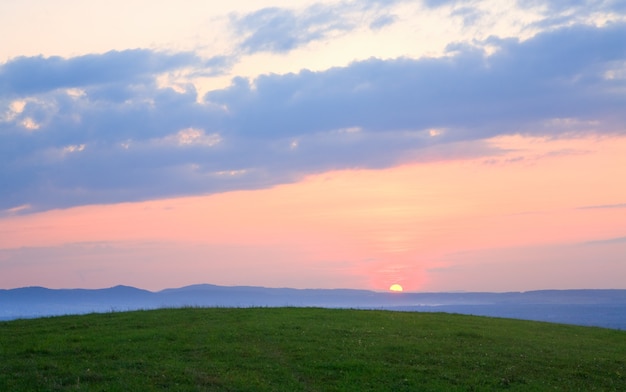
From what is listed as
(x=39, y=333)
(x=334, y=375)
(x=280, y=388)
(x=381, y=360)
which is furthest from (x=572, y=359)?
(x=39, y=333)

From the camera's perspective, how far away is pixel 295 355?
Answer: 2853 cm

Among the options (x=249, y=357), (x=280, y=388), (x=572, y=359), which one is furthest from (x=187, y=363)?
(x=572, y=359)

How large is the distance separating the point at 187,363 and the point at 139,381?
2.77 m

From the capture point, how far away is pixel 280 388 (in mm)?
24375

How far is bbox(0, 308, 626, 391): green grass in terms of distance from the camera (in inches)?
982

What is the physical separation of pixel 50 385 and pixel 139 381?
9.23 feet

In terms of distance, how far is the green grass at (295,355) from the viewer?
24.9m

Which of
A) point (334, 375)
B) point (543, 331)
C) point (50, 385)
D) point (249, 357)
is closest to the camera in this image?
point (50, 385)

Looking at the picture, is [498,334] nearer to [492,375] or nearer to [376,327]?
[376,327]

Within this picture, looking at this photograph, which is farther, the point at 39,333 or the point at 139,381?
the point at 39,333

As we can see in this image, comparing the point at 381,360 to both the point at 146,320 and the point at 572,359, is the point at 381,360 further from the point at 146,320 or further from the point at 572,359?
the point at 146,320

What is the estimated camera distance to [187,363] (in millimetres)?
26734

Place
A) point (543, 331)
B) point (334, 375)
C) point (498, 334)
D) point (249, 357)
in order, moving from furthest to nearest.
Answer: point (543, 331), point (498, 334), point (249, 357), point (334, 375)

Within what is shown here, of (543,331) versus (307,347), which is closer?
(307,347)
